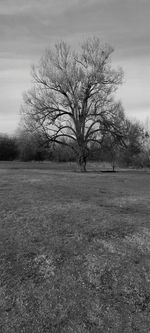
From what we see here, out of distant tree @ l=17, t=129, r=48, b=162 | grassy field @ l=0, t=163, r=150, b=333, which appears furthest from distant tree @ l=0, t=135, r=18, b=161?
grassy field @ l=0, t=163, r=150, b=333

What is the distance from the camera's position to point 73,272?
3.41 m

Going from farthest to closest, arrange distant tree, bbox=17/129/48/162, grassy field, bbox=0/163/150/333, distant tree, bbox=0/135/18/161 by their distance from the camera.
A: 1. distant tree, bbox=0/135/18/161
2. distant tree, bbox=17/129/48/162
3. grassy field, bbox=0/163/150/333

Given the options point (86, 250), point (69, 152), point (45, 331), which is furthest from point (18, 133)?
point (45, 331)

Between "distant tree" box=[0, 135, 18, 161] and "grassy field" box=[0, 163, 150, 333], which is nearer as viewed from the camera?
"grassy field" box=[0, 163, 150, 333]

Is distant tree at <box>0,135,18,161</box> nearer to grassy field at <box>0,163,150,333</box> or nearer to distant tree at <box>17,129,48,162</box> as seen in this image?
distant tree at <box>17,129,48,162</box>

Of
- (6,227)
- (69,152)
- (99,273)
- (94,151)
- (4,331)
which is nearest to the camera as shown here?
(4,331)

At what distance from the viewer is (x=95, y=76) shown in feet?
75.1

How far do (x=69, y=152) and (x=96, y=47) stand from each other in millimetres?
11620

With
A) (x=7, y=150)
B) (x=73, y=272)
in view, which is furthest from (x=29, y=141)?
(x=7, y=150)

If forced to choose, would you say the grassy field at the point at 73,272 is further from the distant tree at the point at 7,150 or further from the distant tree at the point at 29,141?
the distant tree at the point at 7,150

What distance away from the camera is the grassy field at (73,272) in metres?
2.55

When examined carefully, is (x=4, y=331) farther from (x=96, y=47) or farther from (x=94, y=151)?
(x=96, y=47)

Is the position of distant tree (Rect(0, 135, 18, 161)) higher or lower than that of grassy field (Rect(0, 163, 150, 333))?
higher

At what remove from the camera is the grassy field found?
8.36 ft
